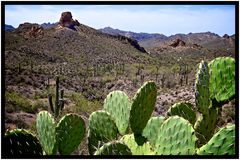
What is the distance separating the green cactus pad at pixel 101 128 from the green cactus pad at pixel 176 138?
1.28 ft

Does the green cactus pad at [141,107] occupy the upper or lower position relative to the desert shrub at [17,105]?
upper

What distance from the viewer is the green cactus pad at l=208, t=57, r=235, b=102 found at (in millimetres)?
2145

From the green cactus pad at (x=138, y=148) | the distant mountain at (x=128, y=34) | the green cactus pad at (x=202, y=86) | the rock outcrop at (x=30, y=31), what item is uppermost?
the distant mountain at (x=128, y=34)

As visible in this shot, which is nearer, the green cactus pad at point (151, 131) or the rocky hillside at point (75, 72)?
the green cactus pad at point (151, 131)

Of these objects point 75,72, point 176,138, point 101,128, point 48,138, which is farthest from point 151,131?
point 75,72

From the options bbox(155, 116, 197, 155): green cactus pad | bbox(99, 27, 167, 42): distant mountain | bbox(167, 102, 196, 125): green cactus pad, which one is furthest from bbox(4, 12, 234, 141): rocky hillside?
bbox(99, 27, 167, 42): distant mountain

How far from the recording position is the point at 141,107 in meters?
2.02

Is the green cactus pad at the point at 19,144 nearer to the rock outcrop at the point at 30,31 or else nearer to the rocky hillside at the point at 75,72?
the rocky hillside at the point at 75,72

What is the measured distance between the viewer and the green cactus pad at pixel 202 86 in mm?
2045

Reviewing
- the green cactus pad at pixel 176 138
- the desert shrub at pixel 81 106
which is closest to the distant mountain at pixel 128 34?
the desert shrub at pixel 81 106

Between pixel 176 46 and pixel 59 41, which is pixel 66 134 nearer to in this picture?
pixel 59 41

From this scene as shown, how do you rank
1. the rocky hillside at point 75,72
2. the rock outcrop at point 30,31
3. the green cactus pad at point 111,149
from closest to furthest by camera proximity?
the green cactus pad at point 111,149 < the rocky hillside at point 75,72 < the rock outcrop at point 30,31

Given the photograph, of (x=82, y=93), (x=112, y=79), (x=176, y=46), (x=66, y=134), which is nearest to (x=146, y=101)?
(x=66, y=134)

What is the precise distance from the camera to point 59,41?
33.1 m
